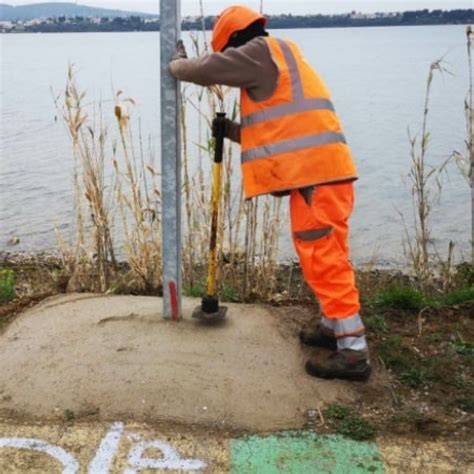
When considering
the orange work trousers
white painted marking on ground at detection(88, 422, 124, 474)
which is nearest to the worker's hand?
the orange work trousers

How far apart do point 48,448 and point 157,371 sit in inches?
26.7

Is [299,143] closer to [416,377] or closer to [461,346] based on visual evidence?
[416,377]

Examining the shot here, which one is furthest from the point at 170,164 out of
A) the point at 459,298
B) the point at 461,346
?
the point at 459,298

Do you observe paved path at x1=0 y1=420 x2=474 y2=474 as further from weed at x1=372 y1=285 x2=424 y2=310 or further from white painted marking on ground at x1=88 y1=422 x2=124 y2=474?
weed at x1=372 y1=285 x2=424 y2=310

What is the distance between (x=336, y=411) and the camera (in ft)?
11.2

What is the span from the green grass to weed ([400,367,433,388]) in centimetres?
43

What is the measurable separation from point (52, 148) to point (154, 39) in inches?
1867

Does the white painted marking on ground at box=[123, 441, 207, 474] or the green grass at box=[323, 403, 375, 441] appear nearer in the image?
the white painted marking on ground at box=[123, 441, 207, 474]

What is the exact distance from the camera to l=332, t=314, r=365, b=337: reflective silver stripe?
3.58 m

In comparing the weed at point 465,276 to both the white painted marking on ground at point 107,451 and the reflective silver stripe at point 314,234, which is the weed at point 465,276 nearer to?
the reflective silver stripe at point 314,234

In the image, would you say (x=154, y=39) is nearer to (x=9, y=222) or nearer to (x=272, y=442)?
(x=9, y=222)

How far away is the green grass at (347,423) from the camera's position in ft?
10.7

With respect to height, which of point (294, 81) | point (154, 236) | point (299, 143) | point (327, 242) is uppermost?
point (294, 81)

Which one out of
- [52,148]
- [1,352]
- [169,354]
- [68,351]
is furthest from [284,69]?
[52,148]
